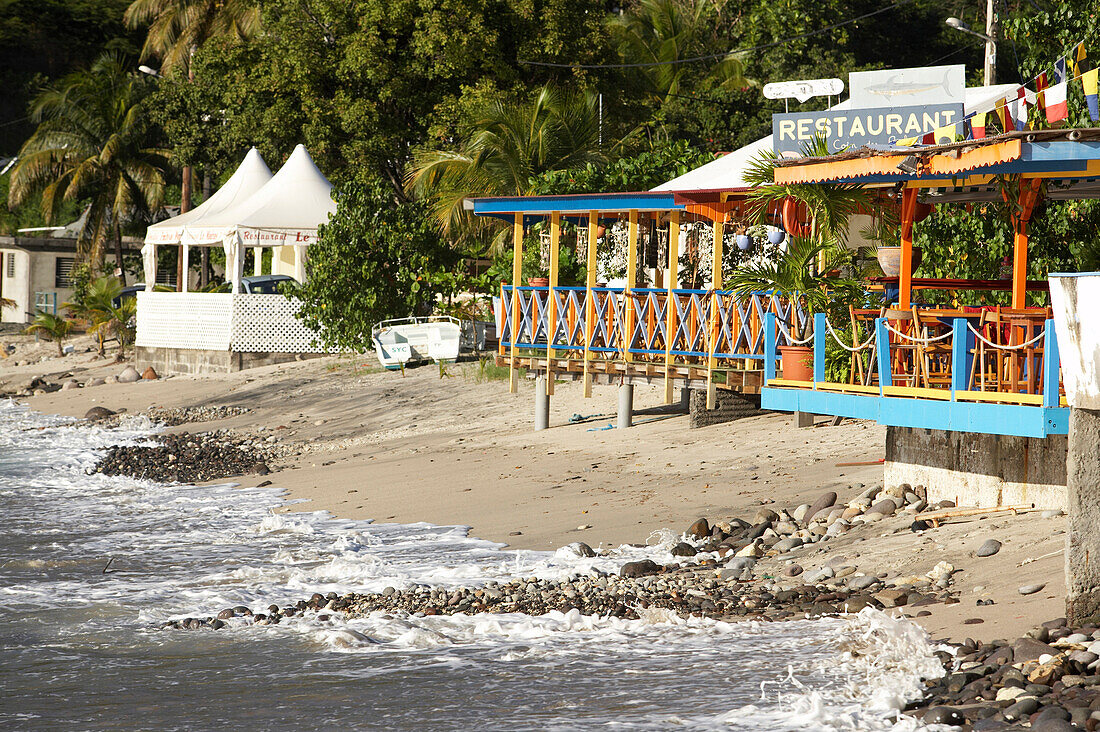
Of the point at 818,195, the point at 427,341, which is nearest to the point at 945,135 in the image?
the point at 818,195

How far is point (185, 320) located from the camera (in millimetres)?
28781

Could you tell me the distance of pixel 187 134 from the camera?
3438 centimetres

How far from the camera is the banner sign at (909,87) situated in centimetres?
1120

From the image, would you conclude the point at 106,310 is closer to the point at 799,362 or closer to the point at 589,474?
the point at 589,474

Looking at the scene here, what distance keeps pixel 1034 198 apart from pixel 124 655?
28.1ft

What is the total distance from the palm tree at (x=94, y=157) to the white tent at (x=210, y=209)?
28.9 ft

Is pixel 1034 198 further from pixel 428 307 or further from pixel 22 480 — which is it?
pixel 428 307

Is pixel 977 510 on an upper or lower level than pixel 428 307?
lower

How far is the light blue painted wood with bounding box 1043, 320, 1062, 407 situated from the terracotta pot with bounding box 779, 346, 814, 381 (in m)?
2.86

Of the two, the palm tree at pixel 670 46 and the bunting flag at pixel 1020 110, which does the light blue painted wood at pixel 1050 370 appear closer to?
the bunting flag at pixel 1020 110

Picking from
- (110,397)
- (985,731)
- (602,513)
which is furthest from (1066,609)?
(110,397)

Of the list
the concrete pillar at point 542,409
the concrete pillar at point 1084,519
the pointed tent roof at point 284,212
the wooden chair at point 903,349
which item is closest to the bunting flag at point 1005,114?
the wooden chair at point 903,349

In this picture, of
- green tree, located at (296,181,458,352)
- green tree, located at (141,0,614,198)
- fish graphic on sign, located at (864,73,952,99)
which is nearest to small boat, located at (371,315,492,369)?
green tree, located at (296,181,458,352)

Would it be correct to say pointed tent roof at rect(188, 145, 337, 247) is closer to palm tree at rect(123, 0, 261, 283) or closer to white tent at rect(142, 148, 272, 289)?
white tent at rect(142, 148, 272, 289)
